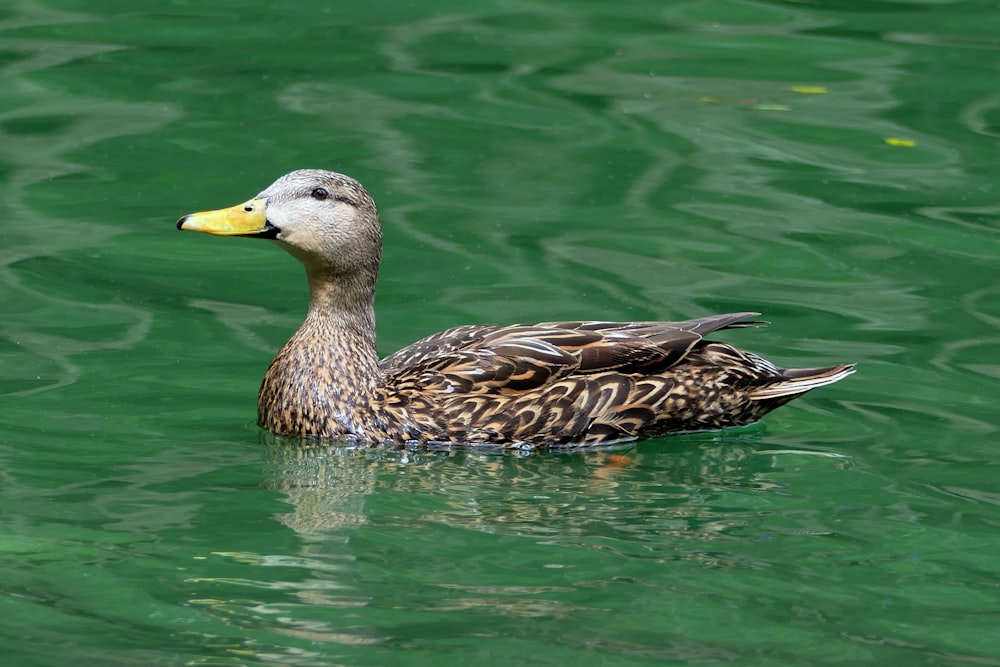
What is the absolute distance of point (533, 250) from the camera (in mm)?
12203

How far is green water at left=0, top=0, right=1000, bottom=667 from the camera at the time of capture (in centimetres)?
699

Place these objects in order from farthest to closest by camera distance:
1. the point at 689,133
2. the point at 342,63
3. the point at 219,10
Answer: the point at 219,10 < the point at 342,63 < the point at 689,133

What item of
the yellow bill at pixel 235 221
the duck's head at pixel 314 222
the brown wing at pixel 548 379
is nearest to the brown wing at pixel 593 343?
the brown wing at pixel 548 379

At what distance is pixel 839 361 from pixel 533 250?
2560mm

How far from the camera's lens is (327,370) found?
955 centimetres

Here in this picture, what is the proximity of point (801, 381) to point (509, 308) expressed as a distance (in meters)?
2.22

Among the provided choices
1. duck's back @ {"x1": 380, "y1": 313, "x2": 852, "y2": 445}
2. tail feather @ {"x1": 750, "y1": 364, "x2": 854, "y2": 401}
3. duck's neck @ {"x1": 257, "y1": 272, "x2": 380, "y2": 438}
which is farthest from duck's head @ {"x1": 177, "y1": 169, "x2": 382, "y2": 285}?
tail feather @ {"x1": 750, "y1": 364, "x2": 854, "y2": 401}

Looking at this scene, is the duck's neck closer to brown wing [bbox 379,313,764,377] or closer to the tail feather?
brown wing [bbox 379,313,764,377]

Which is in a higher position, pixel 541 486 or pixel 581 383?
pixel 581 383

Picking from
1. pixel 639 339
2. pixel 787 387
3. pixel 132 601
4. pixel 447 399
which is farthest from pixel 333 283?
pixel 132 601

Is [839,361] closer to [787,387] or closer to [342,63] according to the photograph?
[787,387]

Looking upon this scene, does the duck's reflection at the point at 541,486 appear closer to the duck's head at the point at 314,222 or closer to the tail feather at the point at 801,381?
the tail feather at the point at 801,381

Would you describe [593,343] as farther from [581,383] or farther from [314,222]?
[314,222]

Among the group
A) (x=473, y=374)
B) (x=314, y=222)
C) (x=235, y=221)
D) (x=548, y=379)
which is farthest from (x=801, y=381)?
(x=235, y=221)
